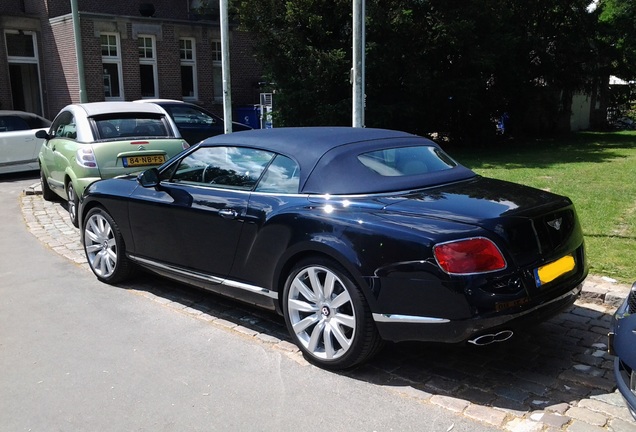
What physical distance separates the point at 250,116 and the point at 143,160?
46.8 feet

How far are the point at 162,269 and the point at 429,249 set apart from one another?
9.24 feet

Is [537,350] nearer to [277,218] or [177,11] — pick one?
[277,218]

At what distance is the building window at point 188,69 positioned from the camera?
953 inches

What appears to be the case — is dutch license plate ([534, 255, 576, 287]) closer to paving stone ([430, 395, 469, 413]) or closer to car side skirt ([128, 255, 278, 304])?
paving stone ([430, 395, 469, 413])

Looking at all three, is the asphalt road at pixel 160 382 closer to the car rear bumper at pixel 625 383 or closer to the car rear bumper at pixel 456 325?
the car rear bumper at pixel 456 325

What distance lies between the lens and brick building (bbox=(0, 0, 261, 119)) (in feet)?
71.0

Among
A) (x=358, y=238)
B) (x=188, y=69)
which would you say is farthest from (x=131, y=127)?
(x=188, y=69)

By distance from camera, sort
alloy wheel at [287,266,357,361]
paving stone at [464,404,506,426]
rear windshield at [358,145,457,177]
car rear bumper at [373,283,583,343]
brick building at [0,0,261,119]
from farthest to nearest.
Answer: brick building at [0,0,261,119] < rear windshield at [358,145,457,177] < alloy wheel at [287,266,357,361] < car rear bumper at [373,283,583,343] < paving stone at [464,404,506,426]

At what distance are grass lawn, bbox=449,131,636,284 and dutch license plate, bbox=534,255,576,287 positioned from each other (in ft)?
5.82

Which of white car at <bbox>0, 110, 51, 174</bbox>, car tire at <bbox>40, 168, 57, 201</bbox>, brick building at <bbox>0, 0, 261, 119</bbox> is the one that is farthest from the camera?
brick building at <bbox>0, 0, 261, 119</bbox>

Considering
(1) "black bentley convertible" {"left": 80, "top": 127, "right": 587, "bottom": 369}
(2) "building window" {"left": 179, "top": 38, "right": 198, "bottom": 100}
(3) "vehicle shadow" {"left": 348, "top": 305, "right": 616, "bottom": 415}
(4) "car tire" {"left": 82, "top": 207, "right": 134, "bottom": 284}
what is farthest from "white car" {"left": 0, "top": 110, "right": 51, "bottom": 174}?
(3) "vehicle shadow" {"left": 348, "top": 305, "right": 616, "bottom": 415}

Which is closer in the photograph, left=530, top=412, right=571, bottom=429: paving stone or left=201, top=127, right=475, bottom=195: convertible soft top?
left=530, top=412, right=571, bottom=429: paving stone

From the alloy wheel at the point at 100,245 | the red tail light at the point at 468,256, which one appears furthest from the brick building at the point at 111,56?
the red tail light at the point at 468,256

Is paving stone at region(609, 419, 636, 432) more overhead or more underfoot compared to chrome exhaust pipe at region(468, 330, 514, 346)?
more underfoot
